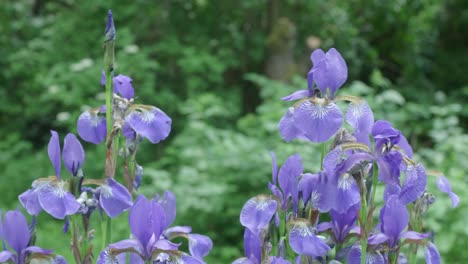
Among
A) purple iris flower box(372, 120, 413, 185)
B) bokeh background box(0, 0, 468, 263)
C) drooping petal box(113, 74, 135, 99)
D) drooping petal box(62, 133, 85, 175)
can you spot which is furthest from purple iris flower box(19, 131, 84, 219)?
bokeh background box(0, 0, 468, 263)

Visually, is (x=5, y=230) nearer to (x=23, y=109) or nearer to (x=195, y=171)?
(x=195, y=171)

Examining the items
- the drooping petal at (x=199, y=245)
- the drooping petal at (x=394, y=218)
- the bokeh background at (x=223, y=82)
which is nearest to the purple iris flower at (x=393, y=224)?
the drooping petal at (x=394, y=218)

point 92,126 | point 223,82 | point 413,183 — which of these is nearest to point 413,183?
point 413,183

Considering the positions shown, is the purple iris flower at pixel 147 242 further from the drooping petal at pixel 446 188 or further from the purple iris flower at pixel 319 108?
the drooping petal at pixel 446 188

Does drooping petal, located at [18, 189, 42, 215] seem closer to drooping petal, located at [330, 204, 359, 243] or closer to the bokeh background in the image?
drooping petal, located at [330, 204, 359, 243]

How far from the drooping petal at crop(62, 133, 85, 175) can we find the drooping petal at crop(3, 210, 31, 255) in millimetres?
80

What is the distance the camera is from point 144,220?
644mm

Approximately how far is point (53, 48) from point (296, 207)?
399cm

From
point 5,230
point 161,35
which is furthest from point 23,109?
point 5,230

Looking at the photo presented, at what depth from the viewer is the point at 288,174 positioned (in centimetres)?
70

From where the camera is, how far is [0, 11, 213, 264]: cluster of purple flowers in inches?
25.4

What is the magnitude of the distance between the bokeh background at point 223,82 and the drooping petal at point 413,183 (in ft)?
5.40

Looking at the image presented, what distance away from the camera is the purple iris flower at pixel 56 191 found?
0.67 m

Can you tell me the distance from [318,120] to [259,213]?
13 centimetres
